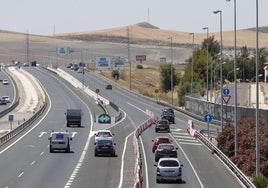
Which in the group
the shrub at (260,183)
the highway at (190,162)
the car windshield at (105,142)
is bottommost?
the highway at (190,162)

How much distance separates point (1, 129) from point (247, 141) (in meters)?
41.5

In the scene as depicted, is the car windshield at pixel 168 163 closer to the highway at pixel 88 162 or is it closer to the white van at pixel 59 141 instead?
the highway at pixel 88 162

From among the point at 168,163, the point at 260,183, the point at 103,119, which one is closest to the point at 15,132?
the point at 103,119

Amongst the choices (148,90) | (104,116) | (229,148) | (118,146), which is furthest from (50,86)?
(229,148)

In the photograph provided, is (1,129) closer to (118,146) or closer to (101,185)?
(118,146)

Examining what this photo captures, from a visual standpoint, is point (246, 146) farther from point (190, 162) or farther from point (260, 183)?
point (260, 183)

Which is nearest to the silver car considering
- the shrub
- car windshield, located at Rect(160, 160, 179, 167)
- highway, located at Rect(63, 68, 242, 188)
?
car windshield, located at Rect(160, 160, 179, 167)

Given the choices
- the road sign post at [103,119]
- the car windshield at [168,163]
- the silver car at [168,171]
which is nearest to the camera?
the silver car at [168,171]

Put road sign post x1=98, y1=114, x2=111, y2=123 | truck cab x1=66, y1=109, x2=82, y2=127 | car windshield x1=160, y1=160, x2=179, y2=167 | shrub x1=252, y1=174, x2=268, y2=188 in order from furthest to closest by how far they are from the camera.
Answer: truck cab x1=66, y1=109, x2=82, y2=127
road sign post x1=98, y1=114, x2=111, y2=123
car windshield x1=160, y1=160, x2=179, y2=167
shrub x1=252, y1=174, x2=268, y2=188

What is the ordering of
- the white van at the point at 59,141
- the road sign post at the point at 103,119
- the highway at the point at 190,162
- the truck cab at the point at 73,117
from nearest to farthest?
the highway at the point at 190,162
the white van at the point at 59,141
the road sign post at the point at 103,119
the truck cab at the point at 73,117

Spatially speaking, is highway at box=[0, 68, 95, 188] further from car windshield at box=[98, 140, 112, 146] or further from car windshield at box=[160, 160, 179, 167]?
car windshield at box=[160, 160, 179, 167]

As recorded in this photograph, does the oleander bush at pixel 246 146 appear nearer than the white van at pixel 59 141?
Yes

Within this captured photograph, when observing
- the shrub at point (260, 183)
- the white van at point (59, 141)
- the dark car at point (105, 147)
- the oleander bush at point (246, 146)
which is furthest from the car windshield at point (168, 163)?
the white van at point (59, 141)

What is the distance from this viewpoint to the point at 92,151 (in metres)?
63.2
